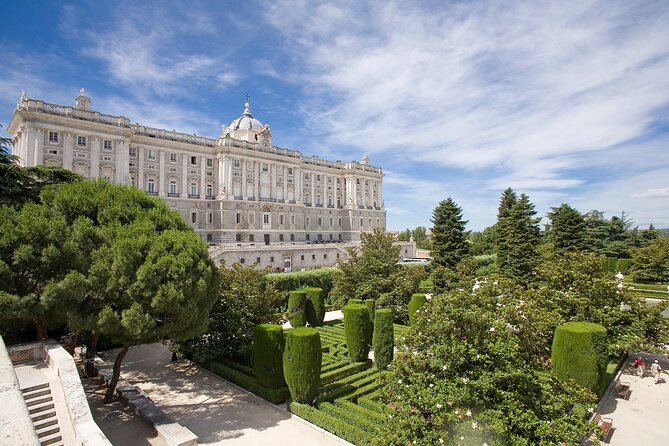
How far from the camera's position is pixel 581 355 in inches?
468

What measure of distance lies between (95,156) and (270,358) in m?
35.1

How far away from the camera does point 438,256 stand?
31.2m

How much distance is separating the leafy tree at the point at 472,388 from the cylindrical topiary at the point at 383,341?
643 cm

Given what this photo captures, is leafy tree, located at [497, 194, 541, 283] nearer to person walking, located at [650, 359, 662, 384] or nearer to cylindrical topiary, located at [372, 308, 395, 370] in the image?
person walking, located at [650, 359, 662, 384]

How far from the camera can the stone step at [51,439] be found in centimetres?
755

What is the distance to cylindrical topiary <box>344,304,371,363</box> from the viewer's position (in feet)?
49.0

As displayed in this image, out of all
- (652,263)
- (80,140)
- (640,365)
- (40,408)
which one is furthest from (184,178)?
(652,263)

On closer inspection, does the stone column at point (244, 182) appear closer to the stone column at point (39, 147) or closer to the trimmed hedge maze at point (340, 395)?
the stone column at point (39, 147)

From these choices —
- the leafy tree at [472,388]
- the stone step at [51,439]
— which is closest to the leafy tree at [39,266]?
the stone step at [51,439]

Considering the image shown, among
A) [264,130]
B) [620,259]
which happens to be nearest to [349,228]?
[264,130]

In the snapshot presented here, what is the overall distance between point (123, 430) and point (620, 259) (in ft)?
166

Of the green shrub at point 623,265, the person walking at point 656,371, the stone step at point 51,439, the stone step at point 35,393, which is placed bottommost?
the person walking at point 656,371

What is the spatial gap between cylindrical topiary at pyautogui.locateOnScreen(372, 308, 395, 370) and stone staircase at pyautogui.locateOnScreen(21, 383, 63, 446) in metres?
9.94

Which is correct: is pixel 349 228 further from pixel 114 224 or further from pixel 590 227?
pixel 114 224
